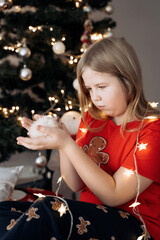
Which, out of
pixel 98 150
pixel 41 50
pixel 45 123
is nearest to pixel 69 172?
pixel 98 150

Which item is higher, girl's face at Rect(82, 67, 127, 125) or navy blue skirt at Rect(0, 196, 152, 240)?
girl's face at Rect(82, 67, 127, 125)

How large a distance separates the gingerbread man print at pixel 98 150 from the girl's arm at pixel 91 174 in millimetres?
145

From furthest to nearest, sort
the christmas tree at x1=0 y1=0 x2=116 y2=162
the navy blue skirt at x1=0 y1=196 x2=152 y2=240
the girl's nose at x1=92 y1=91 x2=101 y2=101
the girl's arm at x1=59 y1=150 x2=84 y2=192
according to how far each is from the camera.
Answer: the christmas tree at x1=0 y1=0 x2=116 y2=162, the girl's arm at x1=59 y1=150 x2=84 y2=192, the girl's nose at x1=92 y1=91 x2=101 y2=101, the navy blue skirt at x1=0 y1=196 x2=152 y2=240

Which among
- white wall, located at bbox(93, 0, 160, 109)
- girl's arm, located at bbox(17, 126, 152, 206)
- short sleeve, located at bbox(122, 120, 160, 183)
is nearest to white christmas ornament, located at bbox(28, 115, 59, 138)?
girl's arm, located at bbox(17, 126, 152, 206)

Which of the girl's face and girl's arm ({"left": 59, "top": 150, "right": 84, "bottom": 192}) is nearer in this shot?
the girl's face

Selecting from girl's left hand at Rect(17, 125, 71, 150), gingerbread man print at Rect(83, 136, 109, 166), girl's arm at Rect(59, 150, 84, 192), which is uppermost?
girl's left hand at Rect(17, 125, 71, 150)

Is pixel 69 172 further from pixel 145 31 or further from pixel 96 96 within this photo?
pixel 145 31

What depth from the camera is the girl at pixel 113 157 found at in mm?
757

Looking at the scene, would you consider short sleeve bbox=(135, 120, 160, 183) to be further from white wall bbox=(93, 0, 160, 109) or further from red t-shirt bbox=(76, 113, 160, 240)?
white wall bbox=(93, 0, 160, 109)

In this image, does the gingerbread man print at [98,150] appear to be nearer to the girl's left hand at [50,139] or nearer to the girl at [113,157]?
the girl at [113,157]

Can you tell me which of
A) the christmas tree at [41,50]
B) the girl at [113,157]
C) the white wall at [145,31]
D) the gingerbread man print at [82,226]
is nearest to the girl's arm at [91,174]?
the girl at [113,157]

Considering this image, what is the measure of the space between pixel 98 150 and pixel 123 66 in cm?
32

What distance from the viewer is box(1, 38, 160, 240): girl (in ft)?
2.48

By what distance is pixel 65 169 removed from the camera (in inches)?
41.4
